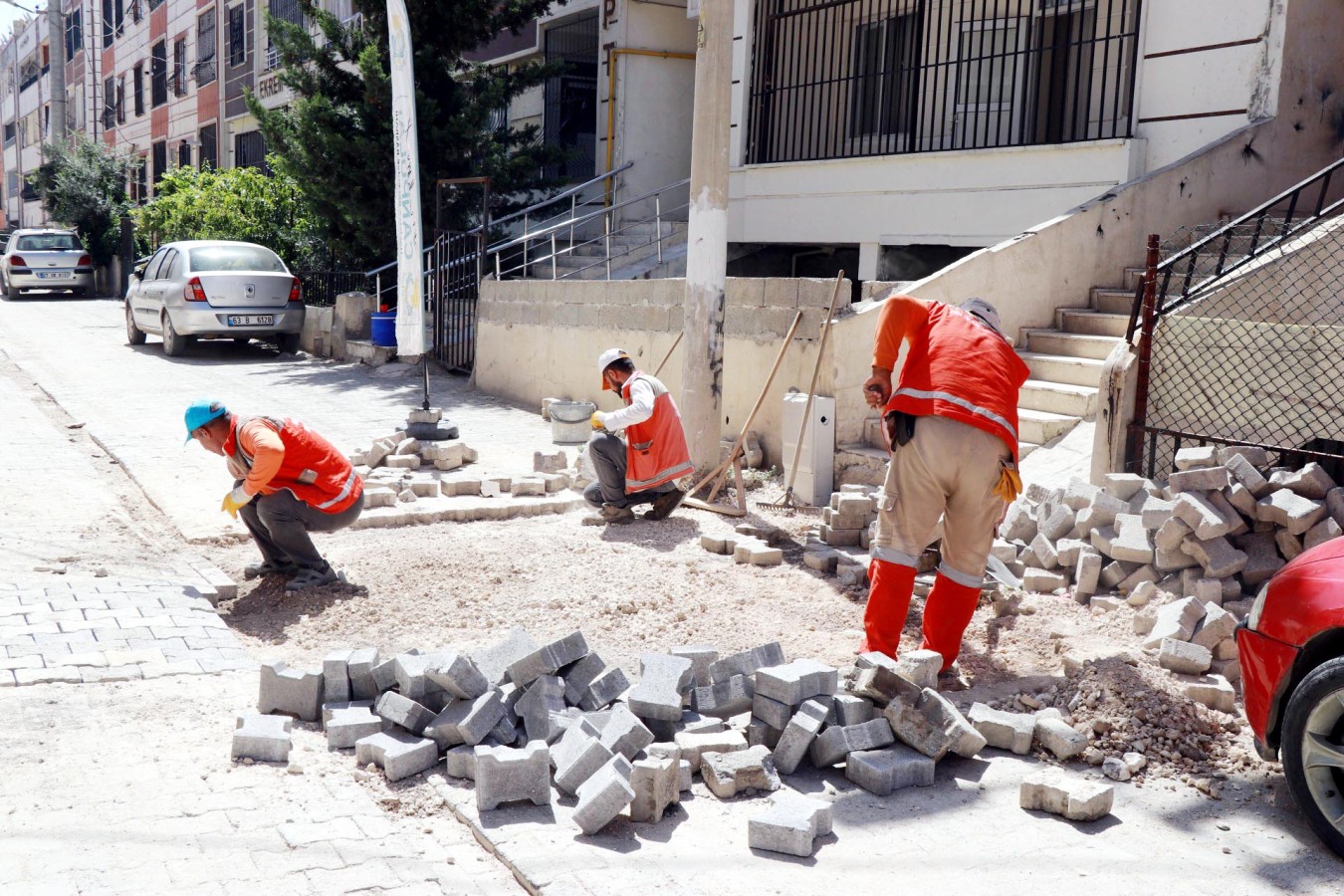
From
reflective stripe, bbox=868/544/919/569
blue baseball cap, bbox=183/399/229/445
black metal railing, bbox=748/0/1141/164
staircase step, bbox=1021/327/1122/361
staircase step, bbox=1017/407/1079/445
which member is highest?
black metal railing, bbox=748/0/1141/164

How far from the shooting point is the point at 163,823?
3.53 meters

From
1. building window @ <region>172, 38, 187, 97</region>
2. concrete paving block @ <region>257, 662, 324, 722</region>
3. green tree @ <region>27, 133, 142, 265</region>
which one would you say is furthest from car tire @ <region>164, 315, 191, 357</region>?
building window @ <region>172, 38, 187, 97</region>

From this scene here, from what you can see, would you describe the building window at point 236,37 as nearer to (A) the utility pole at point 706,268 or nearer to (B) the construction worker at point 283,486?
(A) the utility pole at point 706,268

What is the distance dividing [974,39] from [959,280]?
5.20m

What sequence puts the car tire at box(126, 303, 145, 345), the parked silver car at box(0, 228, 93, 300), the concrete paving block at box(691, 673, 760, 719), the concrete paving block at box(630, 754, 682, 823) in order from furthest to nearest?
the parked silver car at box(0, 228, 93, 300), the car tire at box(126, 303, 145, 345), the concrete paving block at box(691, 673, 760, 719), the concrete paving block at box(630, 754, 682, 823)

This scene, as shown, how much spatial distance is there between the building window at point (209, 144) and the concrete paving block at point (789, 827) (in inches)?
1325

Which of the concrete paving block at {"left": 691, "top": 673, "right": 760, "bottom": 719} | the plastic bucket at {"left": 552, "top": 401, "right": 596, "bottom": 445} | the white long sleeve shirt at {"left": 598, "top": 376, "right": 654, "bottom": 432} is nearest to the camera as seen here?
the concrete paving block at {"left": 691, "top": 673, "right": 760, "bottom": 719}

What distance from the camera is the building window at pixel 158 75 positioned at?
124 feet

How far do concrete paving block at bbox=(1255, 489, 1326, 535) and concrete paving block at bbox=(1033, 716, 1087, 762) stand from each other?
2.06m

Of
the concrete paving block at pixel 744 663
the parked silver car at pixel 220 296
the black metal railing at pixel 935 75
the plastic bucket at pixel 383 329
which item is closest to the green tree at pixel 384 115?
the plastic bucket at pixel 383 329

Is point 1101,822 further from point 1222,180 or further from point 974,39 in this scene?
point 974,39

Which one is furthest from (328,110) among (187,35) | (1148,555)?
(187,35)

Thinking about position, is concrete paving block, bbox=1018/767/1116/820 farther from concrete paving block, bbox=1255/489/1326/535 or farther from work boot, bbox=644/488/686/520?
work boot, bbox=644/488/686/520

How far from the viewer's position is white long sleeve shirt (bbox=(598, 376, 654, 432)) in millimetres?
7316
